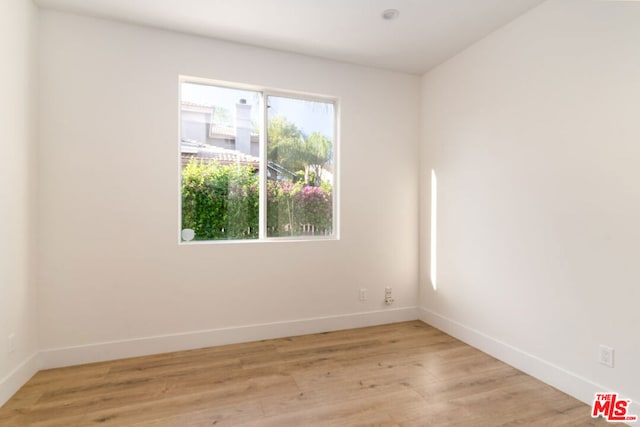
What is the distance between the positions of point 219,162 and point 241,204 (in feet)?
1.48

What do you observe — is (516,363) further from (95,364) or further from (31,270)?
(31,270)

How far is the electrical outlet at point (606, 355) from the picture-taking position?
200cm

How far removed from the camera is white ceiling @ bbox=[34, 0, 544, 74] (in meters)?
2.44

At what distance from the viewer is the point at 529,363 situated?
97.3 inches

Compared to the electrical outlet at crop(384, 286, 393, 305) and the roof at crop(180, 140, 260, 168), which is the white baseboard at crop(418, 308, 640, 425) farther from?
the roof at crop(180, 140, 260, 168)

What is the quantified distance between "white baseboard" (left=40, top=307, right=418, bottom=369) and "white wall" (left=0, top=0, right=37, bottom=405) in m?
0.24

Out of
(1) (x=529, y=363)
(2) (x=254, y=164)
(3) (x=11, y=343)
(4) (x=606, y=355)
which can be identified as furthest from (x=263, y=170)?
(4) (x=606, y=355)

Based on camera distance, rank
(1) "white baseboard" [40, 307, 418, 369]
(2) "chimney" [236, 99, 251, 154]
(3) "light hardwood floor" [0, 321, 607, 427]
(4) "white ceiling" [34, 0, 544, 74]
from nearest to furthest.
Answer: (3) "light hardwood floor" [0, 321, 607, 427], (4) "white ceiling" [34, 0, 544, 74], (1) "white baseboard" [40, 307, 418, 369], (2) "chimney" [236, 99, 251, 154]

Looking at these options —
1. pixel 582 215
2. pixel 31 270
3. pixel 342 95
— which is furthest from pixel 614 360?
pixel 31 270

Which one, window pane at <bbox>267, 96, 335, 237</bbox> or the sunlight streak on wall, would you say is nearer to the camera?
window pane at <bbox>267, 96, 335, 237</bbox>

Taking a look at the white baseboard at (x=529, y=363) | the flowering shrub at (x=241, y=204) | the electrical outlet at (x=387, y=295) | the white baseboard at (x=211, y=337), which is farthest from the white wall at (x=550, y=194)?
the flowering shrub at (x=241, y=204)

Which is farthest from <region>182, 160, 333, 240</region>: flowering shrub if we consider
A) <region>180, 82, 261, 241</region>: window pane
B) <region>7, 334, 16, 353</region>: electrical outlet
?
<region>7, 334, 16, 353</region>: electrical outlet

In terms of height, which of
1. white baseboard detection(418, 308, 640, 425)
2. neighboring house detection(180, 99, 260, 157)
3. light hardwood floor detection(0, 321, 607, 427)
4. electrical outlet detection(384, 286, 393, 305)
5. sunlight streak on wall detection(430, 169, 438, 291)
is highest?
neighboring house detection(180, 99, 260, 157)

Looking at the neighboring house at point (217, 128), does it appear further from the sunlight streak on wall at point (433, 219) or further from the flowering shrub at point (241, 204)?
the sunlight streak on wall at point (433, 219)
